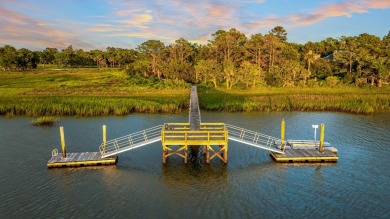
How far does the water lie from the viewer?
56.2 ft

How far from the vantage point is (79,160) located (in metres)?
23.3

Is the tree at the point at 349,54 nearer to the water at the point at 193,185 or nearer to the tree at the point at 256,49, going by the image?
the tree at the point at 256,49

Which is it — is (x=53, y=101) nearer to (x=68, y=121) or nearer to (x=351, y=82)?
(x=68, y=121)

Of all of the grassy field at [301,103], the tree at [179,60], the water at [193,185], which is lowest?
the water at [193,185]

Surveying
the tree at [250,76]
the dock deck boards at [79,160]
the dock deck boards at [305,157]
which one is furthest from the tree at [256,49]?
the dock deck boards at [79,160]

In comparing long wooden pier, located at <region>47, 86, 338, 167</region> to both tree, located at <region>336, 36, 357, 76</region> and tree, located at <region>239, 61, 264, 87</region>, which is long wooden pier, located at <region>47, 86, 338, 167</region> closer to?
tree, located at <region>239, 61, 264, 87</region>

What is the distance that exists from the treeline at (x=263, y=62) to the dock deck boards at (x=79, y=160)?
148 feet

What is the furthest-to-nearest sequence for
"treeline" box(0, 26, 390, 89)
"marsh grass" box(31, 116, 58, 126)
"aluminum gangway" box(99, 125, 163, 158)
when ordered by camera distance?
"treeline" box(0, 26, 390, 89) → "marsh grass" box(31, 116, 58, 126) → "aluminum gangway" box(99, 125, 163, 158)

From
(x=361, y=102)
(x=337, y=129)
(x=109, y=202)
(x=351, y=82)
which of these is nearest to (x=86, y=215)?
(x=109, y=202)

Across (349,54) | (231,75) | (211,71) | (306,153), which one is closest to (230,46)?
(211,71)

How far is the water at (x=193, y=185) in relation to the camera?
17125mm

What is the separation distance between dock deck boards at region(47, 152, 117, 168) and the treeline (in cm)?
4524

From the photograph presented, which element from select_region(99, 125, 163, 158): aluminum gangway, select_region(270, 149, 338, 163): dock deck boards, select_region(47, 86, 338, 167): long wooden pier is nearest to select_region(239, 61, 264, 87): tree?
select_region(99, 125, 163, 158): aluminum gangway

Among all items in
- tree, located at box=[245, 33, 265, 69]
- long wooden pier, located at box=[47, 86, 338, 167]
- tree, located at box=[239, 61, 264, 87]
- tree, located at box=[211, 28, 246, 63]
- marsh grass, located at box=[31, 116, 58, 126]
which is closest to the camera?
long wooden pier, located at box=[47, 86, 338, 167]
